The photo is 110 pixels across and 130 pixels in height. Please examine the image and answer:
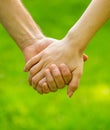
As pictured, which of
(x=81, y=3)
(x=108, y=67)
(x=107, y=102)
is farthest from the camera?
(x=81, y=3)

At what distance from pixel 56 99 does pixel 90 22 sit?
1.97 m

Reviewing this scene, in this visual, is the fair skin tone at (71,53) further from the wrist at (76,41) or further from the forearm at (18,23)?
the forearm at (18,23)

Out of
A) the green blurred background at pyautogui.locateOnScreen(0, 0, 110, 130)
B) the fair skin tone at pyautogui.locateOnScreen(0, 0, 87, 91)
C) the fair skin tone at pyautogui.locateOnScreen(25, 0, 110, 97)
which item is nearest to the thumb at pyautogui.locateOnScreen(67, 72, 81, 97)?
the fair skin tone at pyautogui.locateOnScreen(25, 0, 110, 97)

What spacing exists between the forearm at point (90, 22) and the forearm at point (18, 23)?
410 mm

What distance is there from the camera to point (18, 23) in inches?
213

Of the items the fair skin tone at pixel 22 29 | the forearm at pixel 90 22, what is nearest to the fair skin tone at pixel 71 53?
the forearm at pixel 90 22

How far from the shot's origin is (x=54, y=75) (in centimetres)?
511

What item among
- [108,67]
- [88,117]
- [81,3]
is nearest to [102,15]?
[88,117]

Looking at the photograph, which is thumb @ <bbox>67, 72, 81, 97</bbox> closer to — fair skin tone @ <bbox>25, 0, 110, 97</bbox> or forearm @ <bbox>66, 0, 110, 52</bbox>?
fair skin tone @ <bbox>25, 0, 110, 97</bbox>

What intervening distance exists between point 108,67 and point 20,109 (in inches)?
49.5

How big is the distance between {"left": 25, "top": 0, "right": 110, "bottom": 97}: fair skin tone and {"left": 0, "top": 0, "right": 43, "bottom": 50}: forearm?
226mm

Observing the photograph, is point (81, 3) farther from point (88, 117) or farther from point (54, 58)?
point (54, 58)

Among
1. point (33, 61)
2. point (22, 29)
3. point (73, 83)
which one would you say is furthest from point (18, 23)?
point (73, 83)

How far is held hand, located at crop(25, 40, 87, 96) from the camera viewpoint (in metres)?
5.16
